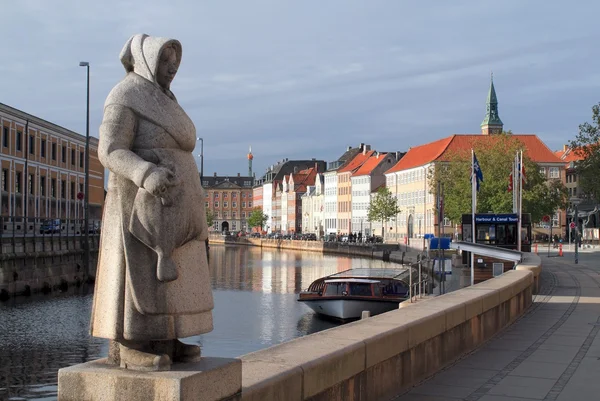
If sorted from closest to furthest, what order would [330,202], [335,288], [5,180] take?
[335,288]
[5,180]
[330,202]

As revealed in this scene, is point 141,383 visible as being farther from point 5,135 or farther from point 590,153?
point 5,135

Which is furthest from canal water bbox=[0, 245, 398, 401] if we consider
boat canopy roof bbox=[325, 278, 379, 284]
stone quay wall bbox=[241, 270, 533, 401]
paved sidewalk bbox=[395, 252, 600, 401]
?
stone quay wall bbox=[241, 270, 533, 401]

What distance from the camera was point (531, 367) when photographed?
11.1 metres

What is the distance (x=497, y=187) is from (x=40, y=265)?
50.9m

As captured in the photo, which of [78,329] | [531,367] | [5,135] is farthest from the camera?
[5,135]

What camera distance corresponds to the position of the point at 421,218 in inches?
5507

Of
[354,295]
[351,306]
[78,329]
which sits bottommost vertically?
[78,329]

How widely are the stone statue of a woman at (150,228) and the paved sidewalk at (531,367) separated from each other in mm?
4084

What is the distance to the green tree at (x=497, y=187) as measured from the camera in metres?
88.2

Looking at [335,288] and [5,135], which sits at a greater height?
[5,135]

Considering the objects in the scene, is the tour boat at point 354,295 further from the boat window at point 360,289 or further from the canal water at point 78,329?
the canal water at point 78,329

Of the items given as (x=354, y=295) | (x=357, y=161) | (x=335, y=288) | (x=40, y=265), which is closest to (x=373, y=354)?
(x=354, y=295)

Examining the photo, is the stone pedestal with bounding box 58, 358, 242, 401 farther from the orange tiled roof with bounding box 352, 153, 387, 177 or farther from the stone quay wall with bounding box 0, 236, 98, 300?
the orange tiled roof with bounding box 352, 153, 387, 177

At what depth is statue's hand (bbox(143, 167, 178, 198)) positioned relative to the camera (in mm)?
5039
